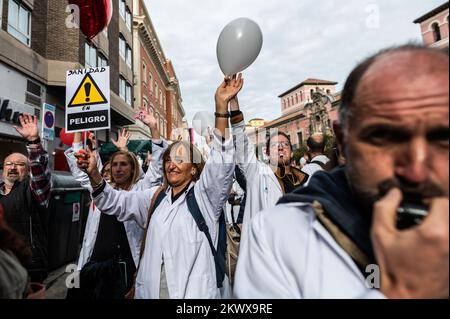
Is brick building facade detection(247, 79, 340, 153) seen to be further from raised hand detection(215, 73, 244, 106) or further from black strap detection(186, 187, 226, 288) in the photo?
black strap detection(186, 187, 226, 288)

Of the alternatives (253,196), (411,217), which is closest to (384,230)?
(411,217)

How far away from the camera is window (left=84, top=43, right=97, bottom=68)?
13.5 meters

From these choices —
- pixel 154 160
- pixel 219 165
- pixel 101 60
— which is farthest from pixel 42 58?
pixel 219 165

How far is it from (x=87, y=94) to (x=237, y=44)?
72.4 inches

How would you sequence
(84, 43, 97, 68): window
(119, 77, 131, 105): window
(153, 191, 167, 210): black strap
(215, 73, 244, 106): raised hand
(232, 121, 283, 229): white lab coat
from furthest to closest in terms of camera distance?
(119, 77, 131, 105): window < (84, 43, 97, 68): window < (232, 121, 283, 229): white lab coat < (153, 191, 167, 210): black strap < (215, 73, 244, 106): raised hand

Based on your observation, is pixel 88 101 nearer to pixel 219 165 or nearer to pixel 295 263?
pixel 219 165

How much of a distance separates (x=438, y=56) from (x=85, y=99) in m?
3.30

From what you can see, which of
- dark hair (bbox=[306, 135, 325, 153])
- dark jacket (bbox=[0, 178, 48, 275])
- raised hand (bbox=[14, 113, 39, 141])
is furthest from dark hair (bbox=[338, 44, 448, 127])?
dark hair (bbox=[306, 135, 325, 153])

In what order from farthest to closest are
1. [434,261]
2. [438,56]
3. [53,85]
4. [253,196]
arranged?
[53,85] < [253,196] < [438,56] < [434,261]

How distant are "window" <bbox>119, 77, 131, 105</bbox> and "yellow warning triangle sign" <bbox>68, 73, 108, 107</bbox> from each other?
16626mm

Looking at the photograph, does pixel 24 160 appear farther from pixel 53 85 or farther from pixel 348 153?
pixel 53 85

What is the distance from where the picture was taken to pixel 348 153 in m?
0.90

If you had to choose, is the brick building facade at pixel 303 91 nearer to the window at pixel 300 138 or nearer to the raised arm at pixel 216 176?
the window at pixel 300 138

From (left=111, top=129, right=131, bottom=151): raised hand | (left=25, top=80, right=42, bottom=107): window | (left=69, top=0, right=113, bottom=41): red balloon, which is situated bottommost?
(left=111, top=129, right=131, bottom=151): raised hand
